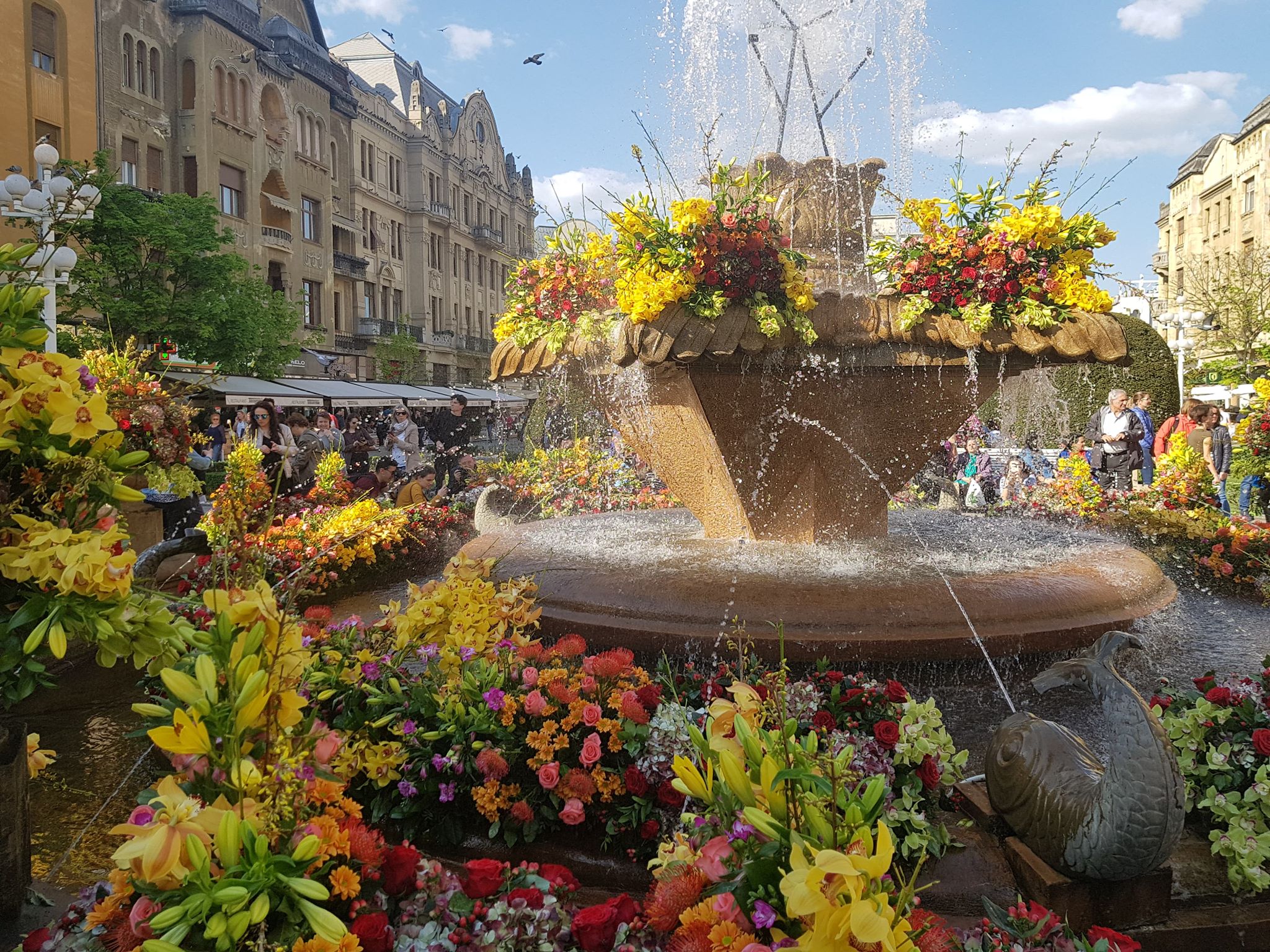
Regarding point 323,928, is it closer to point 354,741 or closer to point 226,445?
point 354,741

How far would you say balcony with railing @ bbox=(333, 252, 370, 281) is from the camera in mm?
41750

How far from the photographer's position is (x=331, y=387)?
85.5ft

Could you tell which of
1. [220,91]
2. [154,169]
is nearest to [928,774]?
[154,169]

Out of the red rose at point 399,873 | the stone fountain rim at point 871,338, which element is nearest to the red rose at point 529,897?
the red rose at point 399,873

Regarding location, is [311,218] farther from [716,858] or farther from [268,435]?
[716,858]

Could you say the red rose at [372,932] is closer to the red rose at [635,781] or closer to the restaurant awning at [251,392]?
the red rose at [635,781]

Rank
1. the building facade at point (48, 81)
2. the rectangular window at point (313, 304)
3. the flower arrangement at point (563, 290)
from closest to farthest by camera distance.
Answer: the flower arrangement at point (563, 290) < the building facade at point (48, 81) < the rectangular window at point (313, 304)

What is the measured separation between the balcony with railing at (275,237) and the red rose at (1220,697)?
1452 inches

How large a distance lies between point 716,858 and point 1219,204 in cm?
5970

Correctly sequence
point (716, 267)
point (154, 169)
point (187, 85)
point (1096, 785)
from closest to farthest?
point (1096, 785) → point (716, 267) → point (154, 169) → point (187, 85)

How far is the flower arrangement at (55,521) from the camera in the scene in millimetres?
1714

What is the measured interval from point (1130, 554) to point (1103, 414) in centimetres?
798

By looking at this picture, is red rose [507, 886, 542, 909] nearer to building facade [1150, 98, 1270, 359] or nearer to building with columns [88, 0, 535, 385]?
building with columns [88, 0, 535, 385]

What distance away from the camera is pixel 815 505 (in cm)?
529
